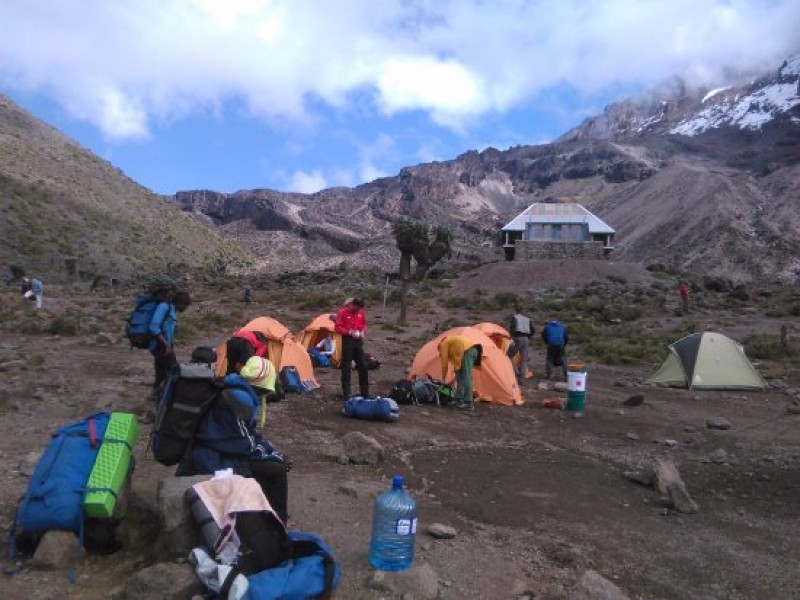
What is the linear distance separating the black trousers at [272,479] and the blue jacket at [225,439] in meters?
0.05

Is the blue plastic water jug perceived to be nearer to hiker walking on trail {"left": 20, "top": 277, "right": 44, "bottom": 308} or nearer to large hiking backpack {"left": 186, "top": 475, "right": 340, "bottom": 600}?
large hiking backpack {"left": 186, "top": 475, "right": 340, "bottom": 600}

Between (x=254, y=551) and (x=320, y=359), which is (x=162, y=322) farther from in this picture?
(x=320, y=359)

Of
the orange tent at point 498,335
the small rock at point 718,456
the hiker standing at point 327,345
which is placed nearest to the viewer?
the small rock at point 718,456

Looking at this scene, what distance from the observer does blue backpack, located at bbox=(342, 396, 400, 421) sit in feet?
30.4

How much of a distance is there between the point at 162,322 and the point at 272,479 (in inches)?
142

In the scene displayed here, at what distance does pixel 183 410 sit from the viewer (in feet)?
15.7

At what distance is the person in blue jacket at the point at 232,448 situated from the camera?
15.6 feet

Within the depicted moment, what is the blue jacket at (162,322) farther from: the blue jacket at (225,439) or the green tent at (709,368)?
the green tent at (709,368)

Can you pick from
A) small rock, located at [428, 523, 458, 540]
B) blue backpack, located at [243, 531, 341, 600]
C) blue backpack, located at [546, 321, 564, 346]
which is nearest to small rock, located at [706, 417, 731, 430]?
blue backpack, located at [546, 321, 564, 346]

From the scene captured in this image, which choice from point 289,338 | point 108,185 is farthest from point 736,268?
point 289,338

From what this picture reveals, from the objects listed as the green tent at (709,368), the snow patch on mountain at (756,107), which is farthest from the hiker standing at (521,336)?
the snow patch on mountain at (756,107)

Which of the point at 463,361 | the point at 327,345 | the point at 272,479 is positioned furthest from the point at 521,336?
the point at 272,479

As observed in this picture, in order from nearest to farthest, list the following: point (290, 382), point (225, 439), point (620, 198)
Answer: point (225, 439) < point (290, 382) < point (620, 198)

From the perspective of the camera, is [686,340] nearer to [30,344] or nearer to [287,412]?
[287,412]
